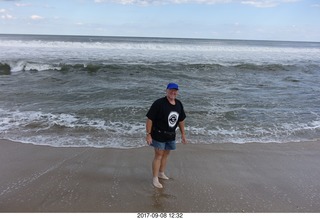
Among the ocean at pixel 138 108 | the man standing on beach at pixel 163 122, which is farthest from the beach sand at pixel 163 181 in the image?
the ocean at pixel 138 108

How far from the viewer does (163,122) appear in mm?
3916

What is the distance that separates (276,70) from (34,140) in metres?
18.7

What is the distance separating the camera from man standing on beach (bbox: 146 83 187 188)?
3852 mm

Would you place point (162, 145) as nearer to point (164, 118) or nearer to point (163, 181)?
point (164, 118)

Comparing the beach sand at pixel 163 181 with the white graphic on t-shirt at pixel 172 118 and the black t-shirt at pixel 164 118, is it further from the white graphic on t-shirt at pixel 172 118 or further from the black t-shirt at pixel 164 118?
the white graphic on t-shirt at pixel 172 118

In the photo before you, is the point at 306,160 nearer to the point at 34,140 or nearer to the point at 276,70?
the point at 34,140

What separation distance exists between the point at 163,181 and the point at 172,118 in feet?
3.56

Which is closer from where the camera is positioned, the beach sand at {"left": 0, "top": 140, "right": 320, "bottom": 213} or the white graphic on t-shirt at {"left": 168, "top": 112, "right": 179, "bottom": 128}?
the beach sand at {"left": 0, "top": 140, "right": 320, "bottom": 213}

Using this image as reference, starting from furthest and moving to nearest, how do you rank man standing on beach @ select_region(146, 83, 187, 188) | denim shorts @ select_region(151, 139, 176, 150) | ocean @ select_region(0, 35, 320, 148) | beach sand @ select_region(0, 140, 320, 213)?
ocean @ select_region(0, 35, 320, 148), denim shorts @ select_region(151, 139, 176, 150), man standing on beach @ select_region(146, 83, 187, 188), beach sand @ select_region(0, 140, 320, 213)

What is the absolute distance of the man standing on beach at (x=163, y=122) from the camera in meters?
3.85

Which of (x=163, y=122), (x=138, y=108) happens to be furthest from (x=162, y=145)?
(x=138, y=108)

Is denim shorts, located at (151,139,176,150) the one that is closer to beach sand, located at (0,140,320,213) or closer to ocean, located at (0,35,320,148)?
beach sand, located at (0,140,320,213)

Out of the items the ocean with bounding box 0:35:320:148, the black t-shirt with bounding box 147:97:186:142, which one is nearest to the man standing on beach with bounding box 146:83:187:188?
the black t-shirt with bounding box 147:97:186:142

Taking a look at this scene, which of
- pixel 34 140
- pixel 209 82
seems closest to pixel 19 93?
pixel 34 140
